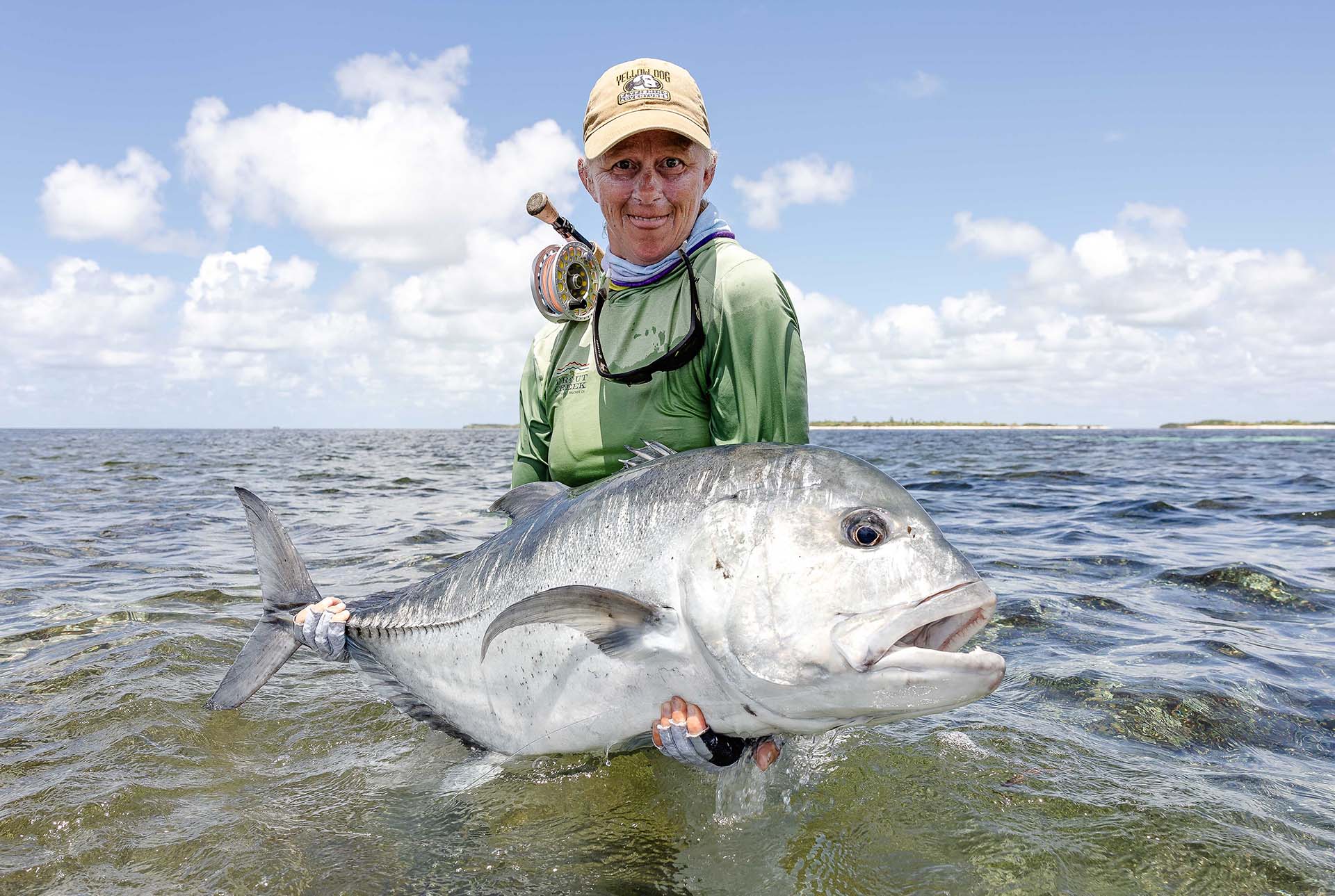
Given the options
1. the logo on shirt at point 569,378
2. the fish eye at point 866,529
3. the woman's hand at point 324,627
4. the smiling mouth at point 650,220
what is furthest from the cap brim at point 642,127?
the woman's hand at point 324,627

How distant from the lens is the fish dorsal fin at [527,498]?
11.1 feet

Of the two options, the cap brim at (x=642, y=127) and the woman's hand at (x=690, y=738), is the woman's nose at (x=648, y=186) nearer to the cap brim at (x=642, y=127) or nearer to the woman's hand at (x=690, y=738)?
the cap brim at (x=642, y=127)

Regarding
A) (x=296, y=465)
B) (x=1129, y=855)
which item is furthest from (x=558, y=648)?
Result: (x=296, y=465)

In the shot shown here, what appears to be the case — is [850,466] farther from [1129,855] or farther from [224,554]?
[224,554]

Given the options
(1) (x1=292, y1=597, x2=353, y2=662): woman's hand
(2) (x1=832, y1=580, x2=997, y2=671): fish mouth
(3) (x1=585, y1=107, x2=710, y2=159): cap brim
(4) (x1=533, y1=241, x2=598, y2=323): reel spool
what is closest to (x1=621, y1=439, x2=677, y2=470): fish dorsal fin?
(2) (x1=832, y1=580, x2=997, y2=671): fish mouth

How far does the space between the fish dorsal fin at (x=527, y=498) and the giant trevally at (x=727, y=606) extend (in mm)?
155

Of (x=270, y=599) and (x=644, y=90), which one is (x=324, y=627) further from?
(x=644, y=90)

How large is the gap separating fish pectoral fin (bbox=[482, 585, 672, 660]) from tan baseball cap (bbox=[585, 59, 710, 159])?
2020 mm

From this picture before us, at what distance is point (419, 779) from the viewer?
369 centimetres

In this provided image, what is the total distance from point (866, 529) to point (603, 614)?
0.80 metres

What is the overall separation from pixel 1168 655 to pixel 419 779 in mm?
4606

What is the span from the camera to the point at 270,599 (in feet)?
13.2

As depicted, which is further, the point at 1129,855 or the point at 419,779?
the point at 419,779

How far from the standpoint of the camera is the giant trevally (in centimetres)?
211
